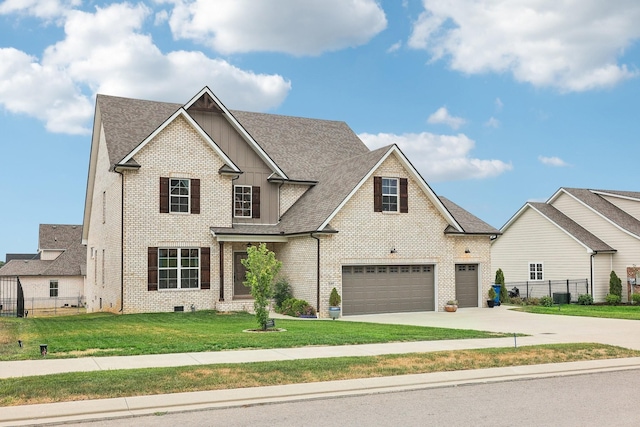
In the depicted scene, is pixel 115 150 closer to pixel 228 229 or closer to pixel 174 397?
pixel 228 229

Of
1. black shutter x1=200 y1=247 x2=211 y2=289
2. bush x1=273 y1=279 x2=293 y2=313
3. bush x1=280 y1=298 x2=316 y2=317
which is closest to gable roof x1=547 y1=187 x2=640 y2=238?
bush x1=273 y1=279 x2=293 y2=313

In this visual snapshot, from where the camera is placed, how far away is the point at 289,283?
1144 inches

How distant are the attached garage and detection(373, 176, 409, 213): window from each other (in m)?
4.76

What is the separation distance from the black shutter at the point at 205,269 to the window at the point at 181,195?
1836mm

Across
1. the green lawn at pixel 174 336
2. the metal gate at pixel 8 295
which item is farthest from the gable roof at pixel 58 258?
the green lawn at pixel 174 336

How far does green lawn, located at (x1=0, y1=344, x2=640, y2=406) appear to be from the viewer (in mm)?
10352

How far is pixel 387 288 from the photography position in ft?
92.2

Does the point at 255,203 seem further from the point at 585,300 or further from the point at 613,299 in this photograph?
the point at 613,299

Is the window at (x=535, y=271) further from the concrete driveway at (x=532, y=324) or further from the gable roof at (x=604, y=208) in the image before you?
the concrete driveway at (x=532, y=324)

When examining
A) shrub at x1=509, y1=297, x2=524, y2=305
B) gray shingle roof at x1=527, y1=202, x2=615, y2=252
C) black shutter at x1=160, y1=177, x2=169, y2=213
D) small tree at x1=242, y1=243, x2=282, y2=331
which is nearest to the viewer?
small tree at x1=242, y1=243, x2=282, y2=331

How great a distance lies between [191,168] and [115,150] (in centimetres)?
368

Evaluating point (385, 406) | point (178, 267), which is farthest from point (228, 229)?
point (385, 406)

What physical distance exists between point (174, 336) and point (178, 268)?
34.4 ft

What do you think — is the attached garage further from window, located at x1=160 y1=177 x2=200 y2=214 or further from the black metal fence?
window, located at x1=160 y1=177 x2=200 y2=214
